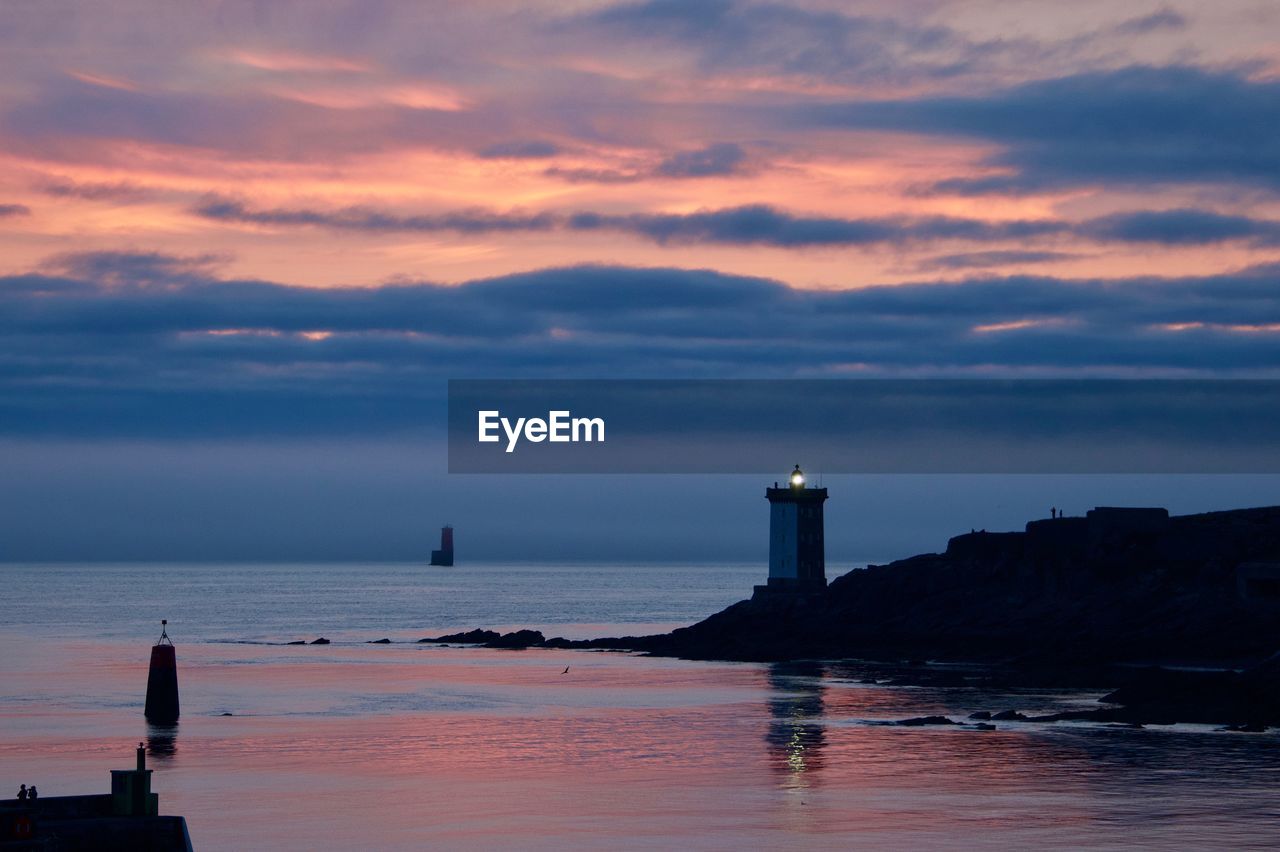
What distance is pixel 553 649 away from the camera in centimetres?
10338

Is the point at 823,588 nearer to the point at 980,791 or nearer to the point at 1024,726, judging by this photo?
the point at 1024,726

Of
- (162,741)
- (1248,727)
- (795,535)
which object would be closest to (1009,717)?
(1248,727)

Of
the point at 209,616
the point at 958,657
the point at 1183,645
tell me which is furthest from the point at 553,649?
the point at 209,616

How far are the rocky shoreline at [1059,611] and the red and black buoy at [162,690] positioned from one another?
99.3 feet

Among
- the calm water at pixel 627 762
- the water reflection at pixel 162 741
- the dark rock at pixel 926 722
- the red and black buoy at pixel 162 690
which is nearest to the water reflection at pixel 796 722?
the calm water at pixel 627 762

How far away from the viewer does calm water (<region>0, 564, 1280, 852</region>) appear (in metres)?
35.7

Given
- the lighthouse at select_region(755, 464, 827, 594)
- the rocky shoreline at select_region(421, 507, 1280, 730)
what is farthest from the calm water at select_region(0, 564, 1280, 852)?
the lighthouse at select_region(755, 464, 827, 594)

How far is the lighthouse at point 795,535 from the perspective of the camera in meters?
94.4

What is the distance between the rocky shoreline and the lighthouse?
1.39 m

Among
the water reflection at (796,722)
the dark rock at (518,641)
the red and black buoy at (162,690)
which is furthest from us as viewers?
the dark rock at (518,641)

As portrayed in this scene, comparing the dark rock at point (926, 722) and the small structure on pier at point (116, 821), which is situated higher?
the small structure on pier at point (116, 821)

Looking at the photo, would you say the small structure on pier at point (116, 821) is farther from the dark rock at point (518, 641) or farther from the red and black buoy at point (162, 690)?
the dark rock at point (518, 641)

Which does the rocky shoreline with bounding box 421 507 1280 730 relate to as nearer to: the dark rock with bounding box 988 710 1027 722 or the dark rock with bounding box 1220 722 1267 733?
the dark rock with bounding box 988 710 1027 722

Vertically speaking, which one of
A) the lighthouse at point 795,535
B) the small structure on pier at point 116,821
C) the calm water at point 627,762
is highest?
the lighthouse at point 795,535
